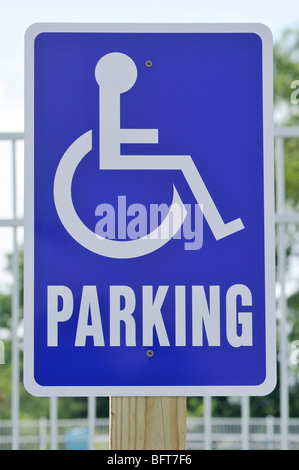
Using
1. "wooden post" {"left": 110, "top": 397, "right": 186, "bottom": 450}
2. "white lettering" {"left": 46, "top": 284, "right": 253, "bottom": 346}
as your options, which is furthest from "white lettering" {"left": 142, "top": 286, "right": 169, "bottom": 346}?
"wooden post" {"left": 110, "top": 397, "right": 186, "bottom": 450}

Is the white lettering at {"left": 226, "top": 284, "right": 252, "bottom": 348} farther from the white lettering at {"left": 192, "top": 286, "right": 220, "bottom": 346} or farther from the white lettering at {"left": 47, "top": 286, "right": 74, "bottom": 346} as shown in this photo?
the white lettering at {"left": 47, "top": 286, "right": 74, "bottom": 346}

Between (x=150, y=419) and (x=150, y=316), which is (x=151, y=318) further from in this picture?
(x=150, y=419)

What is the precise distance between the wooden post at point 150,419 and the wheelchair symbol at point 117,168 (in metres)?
0.29

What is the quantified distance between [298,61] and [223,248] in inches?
879

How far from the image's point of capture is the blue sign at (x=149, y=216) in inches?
68.1

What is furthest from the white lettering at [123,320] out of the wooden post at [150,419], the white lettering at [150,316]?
the wooden post at [150,419]

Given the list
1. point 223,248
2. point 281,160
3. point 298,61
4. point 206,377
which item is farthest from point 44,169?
point 298,61

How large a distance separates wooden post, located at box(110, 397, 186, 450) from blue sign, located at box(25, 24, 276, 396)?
25mm

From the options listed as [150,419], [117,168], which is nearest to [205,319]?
[150,419]

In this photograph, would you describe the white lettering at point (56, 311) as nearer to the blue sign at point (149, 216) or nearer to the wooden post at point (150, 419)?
the blue sign at point (149, 216)

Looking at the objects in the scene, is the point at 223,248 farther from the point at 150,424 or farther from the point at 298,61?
the point at 298,61

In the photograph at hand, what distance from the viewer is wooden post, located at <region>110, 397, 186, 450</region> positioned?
172 cm

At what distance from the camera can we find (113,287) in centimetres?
173

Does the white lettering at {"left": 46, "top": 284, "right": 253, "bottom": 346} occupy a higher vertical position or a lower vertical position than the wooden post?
higher
